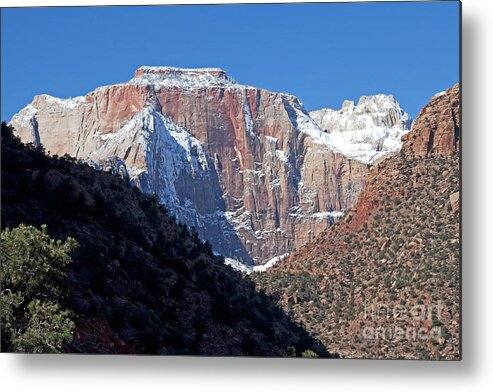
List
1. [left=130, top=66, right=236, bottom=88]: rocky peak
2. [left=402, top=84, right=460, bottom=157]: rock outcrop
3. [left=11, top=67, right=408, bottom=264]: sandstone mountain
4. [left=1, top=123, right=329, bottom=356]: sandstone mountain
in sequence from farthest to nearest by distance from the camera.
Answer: [left=11, top=67, right=408, bottom=264]: sandstone mountain
[left=130, top=66, right=236, bottom=88]: rocky peak
[left=1, top=123, right=329, bottom=356]: sandstone mountain
[left=402, top=84, right=460, bottom=157]: rock outcrop

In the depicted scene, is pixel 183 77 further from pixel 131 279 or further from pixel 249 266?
pixel 249 266

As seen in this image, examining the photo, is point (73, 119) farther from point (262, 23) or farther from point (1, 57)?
point (262, 23)

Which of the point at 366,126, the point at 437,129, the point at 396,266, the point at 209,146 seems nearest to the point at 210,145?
the point at 209,146

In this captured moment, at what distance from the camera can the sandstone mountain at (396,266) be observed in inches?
545

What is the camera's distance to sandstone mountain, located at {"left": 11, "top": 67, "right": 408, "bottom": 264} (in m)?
16.6

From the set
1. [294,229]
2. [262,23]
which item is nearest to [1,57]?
[262,23]

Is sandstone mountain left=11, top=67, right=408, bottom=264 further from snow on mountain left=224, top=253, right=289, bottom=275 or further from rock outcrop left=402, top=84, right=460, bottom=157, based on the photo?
rock outcrop left=402, top=84, right=460, bottom=157

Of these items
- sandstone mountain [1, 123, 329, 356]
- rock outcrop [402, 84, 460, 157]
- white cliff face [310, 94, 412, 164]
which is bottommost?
sandstone mountain [1, 123, 329, 356]

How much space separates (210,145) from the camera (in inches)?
742

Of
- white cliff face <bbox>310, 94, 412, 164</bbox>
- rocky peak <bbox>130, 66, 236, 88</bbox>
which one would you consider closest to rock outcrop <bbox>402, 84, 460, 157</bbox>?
white cliff face <bbox>310, 94, 412, 164</bbox>

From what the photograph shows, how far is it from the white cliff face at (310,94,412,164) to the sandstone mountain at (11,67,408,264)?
0.10 meters

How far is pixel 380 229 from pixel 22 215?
521cm

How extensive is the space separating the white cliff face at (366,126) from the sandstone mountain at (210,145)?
105 mm

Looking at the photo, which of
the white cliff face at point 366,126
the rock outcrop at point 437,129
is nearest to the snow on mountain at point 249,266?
the white cliff face at point 366,126
